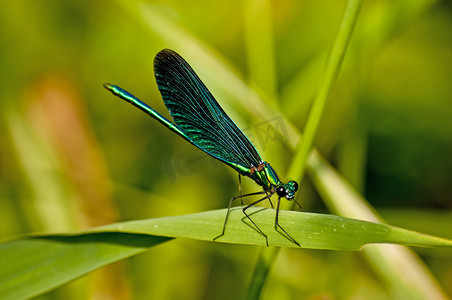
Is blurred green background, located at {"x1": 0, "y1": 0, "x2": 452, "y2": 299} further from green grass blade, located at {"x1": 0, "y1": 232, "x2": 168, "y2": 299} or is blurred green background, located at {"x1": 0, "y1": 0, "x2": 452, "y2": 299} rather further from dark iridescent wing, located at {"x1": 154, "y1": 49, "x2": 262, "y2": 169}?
green grass blade, located at {"x1": 0, "y1": 232, "x2": 168, "y2": 299}

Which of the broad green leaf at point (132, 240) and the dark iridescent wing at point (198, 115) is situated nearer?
the broad green leaf at point (132, 240)

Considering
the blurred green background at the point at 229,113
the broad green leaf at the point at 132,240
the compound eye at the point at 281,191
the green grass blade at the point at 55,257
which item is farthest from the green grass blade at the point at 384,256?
the green grass blade at the point at 55,257

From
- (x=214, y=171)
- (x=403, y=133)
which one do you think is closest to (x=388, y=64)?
(x=403, y=133)

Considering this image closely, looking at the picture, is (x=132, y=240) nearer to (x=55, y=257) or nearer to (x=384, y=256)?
(x=55, y=257)

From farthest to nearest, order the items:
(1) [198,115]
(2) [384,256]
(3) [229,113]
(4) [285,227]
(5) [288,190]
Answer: (3) [229,113] < (1) [198,115] < (2) [384,256] < (5) [288,190] < (4) [285,227]

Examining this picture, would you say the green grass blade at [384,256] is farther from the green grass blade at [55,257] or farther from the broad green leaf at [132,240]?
the green grass blade at [55,257]

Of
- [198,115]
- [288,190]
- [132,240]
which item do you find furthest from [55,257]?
[198,115]
